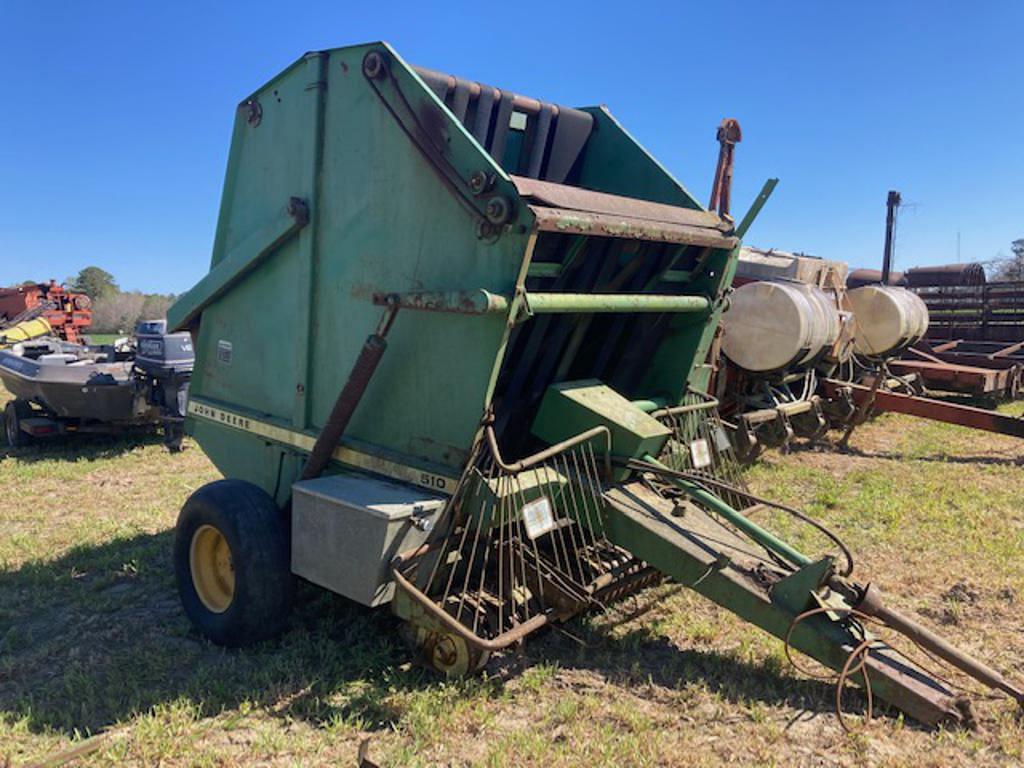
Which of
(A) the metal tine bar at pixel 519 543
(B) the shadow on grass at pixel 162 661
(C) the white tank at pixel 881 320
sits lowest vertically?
(B) the shadow on grass at pixel 162 661

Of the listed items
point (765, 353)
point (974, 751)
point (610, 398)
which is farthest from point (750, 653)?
point (765, 353)

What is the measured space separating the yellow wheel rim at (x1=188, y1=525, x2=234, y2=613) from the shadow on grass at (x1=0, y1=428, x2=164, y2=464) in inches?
183

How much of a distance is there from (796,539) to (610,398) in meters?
2.13

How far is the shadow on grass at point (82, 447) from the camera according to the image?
773cm

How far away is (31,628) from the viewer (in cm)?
380

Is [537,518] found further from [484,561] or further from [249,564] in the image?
[249,564]

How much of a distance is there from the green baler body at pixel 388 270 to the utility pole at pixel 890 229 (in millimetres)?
Answer: 14225

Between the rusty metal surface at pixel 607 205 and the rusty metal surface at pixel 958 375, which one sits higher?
the rusty metal surface at pixel 607 205

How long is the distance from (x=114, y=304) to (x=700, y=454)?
35958 millimetres

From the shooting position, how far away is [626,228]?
A: 3219 millimetres

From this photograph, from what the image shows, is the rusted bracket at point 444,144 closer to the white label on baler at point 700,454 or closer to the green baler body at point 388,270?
the green baler body at point 388,270

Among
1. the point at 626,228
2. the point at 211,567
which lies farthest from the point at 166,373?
the point at 626,228

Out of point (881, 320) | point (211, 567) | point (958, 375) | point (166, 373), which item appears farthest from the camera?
point (958, 375)

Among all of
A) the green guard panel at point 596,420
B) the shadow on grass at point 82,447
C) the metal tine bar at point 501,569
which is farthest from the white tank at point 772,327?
the shadow on grass at point 82,447
